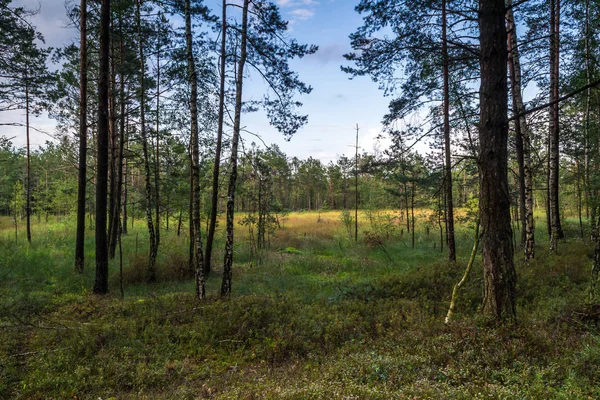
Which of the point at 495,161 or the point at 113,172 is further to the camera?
the point at 113,172

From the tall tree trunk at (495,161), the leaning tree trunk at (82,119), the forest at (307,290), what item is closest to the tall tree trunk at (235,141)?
the forest at (307,290)

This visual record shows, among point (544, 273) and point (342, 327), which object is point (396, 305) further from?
point (544, 273)

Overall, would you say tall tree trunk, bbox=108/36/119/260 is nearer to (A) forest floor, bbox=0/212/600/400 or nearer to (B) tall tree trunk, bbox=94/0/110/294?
(B) tall tree trunk, bbox=94/0/110/294

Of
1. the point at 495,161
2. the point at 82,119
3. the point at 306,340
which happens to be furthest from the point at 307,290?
the point at 82,119

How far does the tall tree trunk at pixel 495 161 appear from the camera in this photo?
413 centimetres

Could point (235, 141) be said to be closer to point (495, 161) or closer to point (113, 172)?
point (113, 172)

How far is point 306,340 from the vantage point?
5.40 metres

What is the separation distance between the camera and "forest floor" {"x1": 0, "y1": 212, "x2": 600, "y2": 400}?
321cm

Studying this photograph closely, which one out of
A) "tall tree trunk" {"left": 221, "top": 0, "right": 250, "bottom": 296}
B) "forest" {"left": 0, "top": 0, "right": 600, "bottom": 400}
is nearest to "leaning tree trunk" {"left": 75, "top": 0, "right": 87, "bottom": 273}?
"forest" {"left": 0, "top": 0, "right": 600, "bottom": 400}

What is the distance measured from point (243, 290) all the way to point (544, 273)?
893 cm

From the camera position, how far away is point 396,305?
679 centimetres

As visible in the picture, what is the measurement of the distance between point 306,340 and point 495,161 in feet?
14.7

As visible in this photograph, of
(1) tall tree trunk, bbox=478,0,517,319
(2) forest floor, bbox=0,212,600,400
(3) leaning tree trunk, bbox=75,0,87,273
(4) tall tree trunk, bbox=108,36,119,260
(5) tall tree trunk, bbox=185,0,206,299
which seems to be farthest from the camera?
(4) tall tree trunk, bbox=108,36,119,260

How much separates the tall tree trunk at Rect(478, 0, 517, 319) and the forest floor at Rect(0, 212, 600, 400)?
0.67 m
